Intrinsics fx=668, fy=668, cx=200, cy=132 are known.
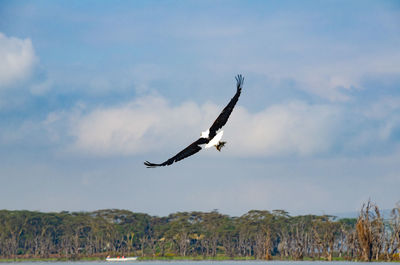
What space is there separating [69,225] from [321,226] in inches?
2313

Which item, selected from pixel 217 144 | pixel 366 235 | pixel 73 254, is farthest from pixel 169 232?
pixel 217 144

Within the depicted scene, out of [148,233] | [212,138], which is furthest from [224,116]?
[148,233]

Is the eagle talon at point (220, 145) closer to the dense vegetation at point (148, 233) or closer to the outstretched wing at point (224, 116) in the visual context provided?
the outstretched wing at point (224, 116)

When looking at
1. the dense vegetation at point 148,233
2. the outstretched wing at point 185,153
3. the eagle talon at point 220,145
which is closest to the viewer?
the eagle talon at point 220,145

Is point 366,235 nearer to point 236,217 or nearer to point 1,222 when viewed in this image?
point 236,217

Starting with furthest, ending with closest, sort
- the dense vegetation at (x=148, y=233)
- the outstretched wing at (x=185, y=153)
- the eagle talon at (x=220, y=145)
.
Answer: the dense vegetation at (x=148, y=233) < the outstretched wing at (x=185, y=153) < the eagle talon at (x=220, y=145)

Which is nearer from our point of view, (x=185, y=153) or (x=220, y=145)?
(x=220, y=145)

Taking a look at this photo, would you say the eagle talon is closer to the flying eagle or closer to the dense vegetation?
the flying eagle

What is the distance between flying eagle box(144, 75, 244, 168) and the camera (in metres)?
17.0

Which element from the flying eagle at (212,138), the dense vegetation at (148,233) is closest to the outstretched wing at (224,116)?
the flying eagle at (212,138)

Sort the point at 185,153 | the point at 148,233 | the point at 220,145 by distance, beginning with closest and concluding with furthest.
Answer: the point at 220,145 < the point at 185,153 < the point at 148,233

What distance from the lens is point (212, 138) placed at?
17297 mm

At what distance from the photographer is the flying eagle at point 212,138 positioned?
17.0 metres

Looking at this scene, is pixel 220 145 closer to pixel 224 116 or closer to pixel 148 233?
pixel 224 116
